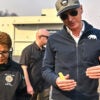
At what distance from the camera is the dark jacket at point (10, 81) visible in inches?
181

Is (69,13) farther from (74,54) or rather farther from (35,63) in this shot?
(35,63)

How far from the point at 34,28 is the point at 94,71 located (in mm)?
53760

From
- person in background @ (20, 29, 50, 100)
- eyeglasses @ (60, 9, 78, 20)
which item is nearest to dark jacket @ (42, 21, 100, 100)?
eyeglasses @ (60, 9, 78, 20)

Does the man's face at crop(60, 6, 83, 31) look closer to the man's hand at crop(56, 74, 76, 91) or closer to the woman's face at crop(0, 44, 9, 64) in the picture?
the man's hand at crop(56, 74, 76, 91)

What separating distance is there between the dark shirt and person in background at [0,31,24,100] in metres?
3.28

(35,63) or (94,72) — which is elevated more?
(94,72)

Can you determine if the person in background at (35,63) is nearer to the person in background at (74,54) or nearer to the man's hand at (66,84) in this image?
the person in background at (74,54)

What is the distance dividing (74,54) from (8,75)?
33.8 inches

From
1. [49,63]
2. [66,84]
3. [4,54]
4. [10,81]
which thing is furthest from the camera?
[10,81]

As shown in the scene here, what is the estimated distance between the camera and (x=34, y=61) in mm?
8047

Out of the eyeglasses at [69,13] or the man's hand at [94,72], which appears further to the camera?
the eyeglasses at [69,13]

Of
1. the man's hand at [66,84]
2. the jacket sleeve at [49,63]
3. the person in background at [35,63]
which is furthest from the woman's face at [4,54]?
the person in background at [35,63]

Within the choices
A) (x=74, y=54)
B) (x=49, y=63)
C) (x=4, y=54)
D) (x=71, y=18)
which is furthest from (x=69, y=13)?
(x=4, y=54)

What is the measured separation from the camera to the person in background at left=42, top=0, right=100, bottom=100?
4070mm
